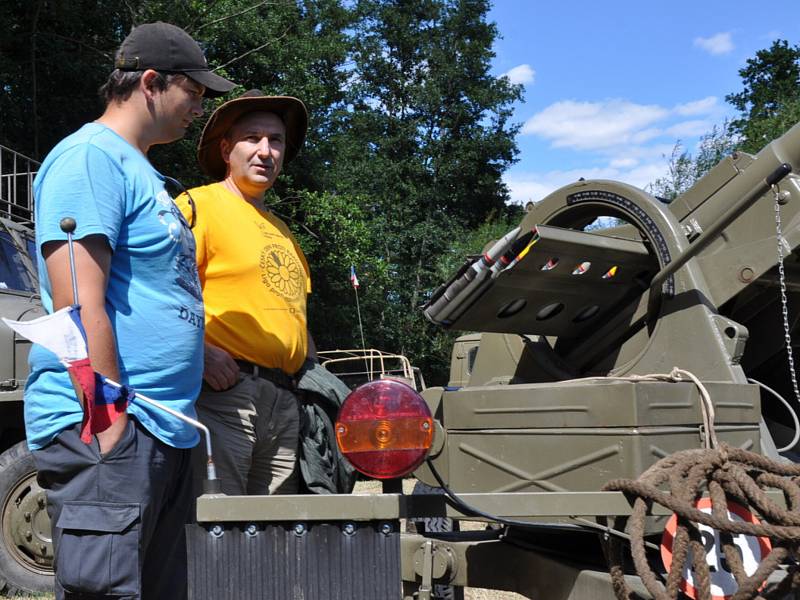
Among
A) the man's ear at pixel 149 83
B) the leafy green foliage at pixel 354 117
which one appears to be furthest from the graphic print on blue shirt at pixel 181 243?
the leafy green foliage at pixel 354 117

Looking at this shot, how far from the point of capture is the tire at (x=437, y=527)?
10.4ft

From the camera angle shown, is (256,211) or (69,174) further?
(256,211)

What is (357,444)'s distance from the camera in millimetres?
2207

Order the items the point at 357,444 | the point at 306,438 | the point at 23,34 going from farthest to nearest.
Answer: the point at 23,34
the point at 306,438
the point at 357,444

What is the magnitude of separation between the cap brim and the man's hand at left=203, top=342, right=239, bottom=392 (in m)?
0.77

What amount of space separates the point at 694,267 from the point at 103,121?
199cm

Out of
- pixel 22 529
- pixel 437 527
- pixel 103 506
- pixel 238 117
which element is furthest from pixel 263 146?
pixel 22 529

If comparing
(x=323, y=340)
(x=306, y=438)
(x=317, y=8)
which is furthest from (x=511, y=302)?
(x=317, y=8)

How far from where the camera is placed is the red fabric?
2.09m

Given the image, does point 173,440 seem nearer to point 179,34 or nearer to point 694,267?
point 179,34

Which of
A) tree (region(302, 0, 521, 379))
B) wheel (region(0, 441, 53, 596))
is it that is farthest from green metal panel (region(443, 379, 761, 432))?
tree (region(302, 0, 521, 379))

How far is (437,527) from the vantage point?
4230 mm

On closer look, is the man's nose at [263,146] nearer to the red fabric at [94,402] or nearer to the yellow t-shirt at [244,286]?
the yellow t-shirt at [244,286]

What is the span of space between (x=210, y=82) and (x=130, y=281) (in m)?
0.64
